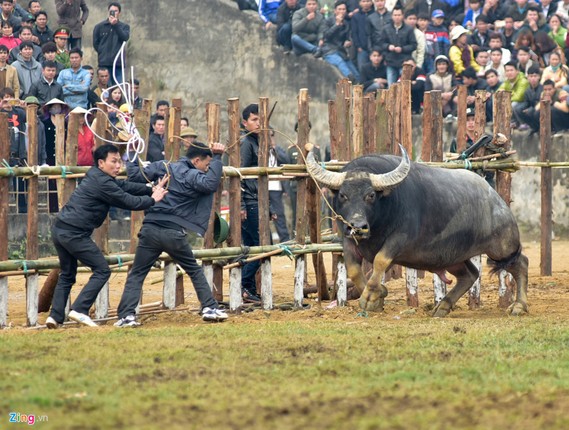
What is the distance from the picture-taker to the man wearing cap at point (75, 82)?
19.7m

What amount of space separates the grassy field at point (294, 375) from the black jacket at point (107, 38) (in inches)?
429

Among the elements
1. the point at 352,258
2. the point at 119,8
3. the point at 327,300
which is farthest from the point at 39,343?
the point at 119,8

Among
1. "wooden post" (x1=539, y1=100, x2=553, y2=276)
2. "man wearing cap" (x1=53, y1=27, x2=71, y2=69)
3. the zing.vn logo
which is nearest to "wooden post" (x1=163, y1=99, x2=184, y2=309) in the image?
the zing.vn logo

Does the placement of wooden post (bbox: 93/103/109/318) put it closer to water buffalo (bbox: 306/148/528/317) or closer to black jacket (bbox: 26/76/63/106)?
water buffalo (bbox: 306/148/528/317)

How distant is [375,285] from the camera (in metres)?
12.7

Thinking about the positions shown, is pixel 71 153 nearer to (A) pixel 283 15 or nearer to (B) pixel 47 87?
(B) pixel 47 87

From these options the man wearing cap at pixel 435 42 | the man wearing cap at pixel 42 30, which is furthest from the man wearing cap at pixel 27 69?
the man wearing cap at pixel 435 42

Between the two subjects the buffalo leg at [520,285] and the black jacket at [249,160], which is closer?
the buffalo leg at [520,285]

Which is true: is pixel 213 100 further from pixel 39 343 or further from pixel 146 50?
pixel 39 343

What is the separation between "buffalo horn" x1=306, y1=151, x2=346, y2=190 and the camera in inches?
502

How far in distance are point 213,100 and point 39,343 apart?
45.9 ft

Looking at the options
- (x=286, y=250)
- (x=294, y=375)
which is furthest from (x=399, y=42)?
(x=294, y=375)

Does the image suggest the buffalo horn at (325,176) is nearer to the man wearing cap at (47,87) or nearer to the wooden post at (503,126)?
the wooden post at (503,126)

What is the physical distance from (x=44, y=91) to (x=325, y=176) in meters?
A: 7.82
